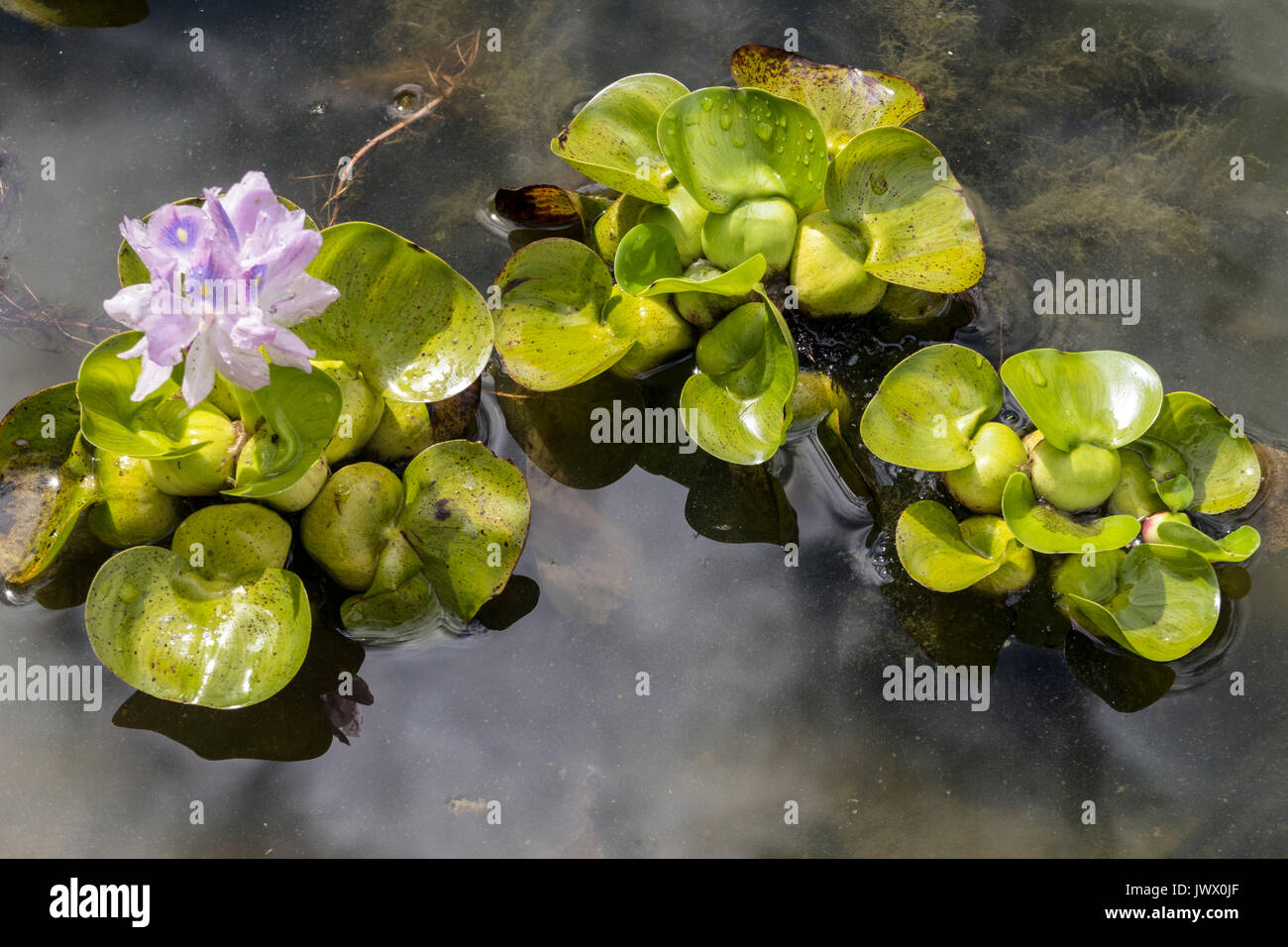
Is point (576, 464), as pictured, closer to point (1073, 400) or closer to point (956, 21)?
point (1073, 400)

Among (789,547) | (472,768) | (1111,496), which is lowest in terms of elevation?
(472,768)

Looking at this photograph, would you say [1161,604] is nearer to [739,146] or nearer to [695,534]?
[695,534]

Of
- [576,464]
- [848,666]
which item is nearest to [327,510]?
[576,464]

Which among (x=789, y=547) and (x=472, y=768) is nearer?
(x=472, y=768)

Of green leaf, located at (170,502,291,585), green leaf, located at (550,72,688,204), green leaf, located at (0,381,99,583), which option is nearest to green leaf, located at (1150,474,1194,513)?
green leaf, located at (550,72,688,204)

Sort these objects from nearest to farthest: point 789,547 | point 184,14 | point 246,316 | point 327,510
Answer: point 246,316, point 327,510, point 789,547, point 184,14

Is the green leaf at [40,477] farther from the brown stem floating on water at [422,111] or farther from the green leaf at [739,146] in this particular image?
the green leaf at [739,146]
